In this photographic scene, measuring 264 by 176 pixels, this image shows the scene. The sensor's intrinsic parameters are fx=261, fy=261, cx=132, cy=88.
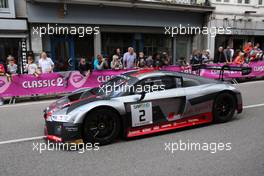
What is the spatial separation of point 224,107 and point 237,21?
16207 millimetres

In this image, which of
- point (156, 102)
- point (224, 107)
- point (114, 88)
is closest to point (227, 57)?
point (224, 107)

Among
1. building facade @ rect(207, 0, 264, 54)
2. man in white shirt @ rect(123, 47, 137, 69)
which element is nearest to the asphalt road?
man in white shirt @ rect(123, 47, 137, 69)

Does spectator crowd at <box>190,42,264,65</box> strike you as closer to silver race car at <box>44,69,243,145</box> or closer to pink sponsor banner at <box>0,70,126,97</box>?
pink sponsor banner at <box>0,70,126,97</box>

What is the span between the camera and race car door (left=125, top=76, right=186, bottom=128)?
4984 mm

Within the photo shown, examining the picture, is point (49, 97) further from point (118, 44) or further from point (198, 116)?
point (118, 44)

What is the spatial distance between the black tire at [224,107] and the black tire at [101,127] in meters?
2.31

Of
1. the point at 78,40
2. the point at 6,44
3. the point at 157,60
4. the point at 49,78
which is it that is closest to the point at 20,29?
the point at 6,44

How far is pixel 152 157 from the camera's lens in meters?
4.23

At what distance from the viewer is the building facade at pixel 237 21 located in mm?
19266

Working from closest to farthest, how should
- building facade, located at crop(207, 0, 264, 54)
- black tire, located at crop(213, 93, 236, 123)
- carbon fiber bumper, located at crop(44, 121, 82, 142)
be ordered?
carbon fiber bumper, located at crop(44, 121, 82, 142) < black tire, located at crop(213, 93, 236, 123) < building facade, located at crop(207, 0, 264, 54)

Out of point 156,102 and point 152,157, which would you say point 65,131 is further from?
point 156,102

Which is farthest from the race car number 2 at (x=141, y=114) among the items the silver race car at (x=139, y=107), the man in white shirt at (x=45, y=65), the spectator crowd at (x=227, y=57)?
the spectator crowd at (x=227, y=57)

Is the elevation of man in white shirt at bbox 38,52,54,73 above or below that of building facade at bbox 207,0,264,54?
below

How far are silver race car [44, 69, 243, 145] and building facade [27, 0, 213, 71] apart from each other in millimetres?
9830
